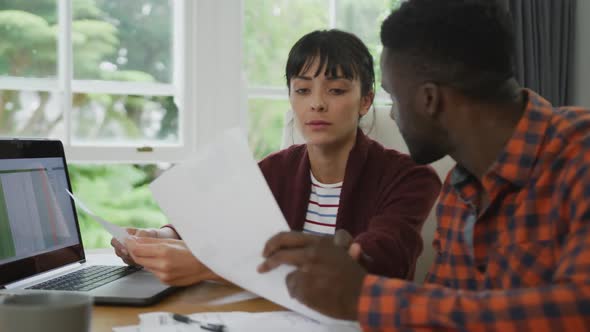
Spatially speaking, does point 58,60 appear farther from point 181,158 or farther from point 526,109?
point 526,109

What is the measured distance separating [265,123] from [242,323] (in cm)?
210

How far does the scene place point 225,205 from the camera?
0.81 meters

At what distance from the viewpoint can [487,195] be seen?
937 millimetres

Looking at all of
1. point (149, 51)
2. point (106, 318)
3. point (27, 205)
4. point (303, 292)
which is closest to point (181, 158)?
point (149, 51)

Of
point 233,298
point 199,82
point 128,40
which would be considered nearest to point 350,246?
point 233,298

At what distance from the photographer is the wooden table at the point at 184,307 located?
856 millimetres

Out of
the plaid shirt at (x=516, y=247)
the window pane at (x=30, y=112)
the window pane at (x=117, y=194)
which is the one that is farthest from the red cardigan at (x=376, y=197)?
the window pane at (x=117, y=194)

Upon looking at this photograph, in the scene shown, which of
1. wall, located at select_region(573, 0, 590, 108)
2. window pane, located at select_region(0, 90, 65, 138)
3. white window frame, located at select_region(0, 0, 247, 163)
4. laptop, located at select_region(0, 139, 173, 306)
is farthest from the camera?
wall, located at select_region(573, 0, 590, 108)

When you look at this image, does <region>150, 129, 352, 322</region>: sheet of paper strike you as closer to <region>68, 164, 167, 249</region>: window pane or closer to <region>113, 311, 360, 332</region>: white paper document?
<region>113, 311, 360, 332</region>: white paper document

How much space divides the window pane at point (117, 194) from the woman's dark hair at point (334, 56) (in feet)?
8.56

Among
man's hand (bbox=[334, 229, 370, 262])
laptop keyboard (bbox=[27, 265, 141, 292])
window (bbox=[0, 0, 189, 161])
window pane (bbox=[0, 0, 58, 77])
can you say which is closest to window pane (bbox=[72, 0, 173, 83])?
window (bbox=[0, 0, 189, 161])

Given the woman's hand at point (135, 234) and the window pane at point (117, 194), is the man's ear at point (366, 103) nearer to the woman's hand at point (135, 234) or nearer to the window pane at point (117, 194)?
the woman's hand at point (135, 234)

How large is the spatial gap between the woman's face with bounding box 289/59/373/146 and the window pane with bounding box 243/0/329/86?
3.60 feet

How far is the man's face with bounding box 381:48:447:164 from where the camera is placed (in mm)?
906
